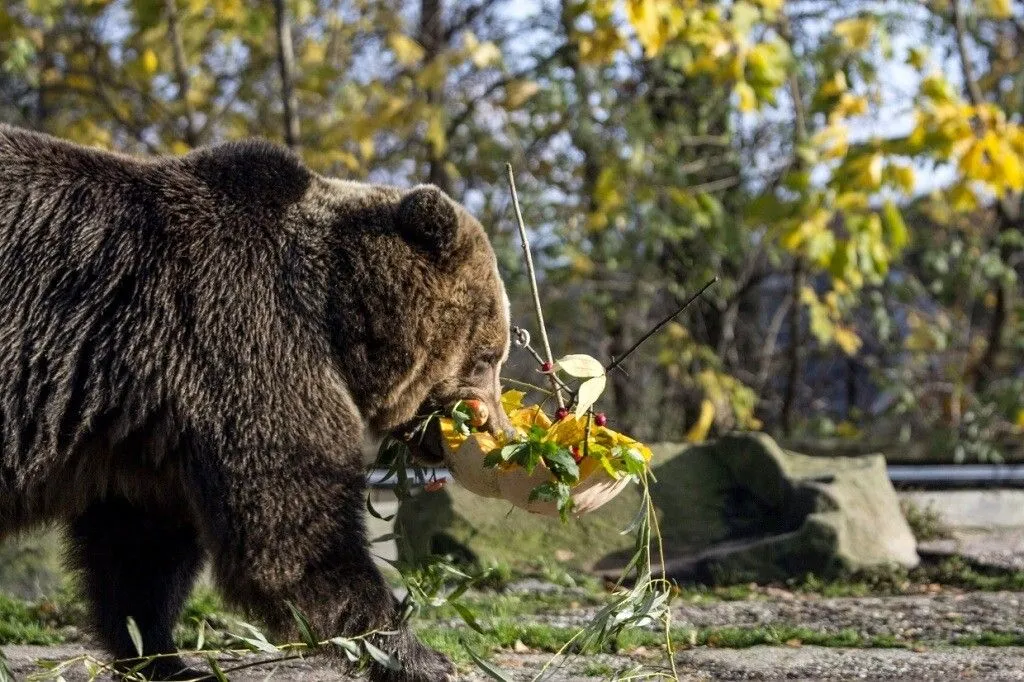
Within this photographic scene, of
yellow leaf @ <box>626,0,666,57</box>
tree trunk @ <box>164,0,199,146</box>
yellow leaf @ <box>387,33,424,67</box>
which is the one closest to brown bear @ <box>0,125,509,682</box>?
yellow leaf @ <box>626,0,666,57</box>

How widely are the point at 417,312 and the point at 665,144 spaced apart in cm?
638

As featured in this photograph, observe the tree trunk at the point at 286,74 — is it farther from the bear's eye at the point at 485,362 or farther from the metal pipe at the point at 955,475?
the bear's eye at the point at 485,362

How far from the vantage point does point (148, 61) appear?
8.91 m

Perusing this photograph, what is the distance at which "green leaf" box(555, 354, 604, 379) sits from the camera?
12.4 feet

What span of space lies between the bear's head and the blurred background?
297cm

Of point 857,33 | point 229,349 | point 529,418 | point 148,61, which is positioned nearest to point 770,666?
point 529,418

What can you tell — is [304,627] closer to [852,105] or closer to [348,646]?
[348,646]

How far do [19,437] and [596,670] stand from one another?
1.91 metres

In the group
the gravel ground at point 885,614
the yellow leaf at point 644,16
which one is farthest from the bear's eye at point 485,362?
the yellow leaf at point 644,16

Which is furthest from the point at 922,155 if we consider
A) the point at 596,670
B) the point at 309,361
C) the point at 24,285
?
the point at 24,285

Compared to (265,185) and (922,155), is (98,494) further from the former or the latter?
(922,155)

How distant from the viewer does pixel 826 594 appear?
594 cm

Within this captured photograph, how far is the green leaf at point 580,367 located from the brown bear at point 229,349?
52 cm

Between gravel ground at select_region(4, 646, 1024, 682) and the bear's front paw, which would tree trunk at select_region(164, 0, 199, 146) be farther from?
the bear's front paw
